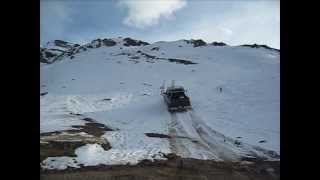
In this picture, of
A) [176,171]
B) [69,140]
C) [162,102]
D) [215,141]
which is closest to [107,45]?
[162,102]

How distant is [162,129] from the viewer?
81.9 feet

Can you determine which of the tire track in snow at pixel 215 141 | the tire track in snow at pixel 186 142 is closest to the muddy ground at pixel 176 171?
the tire track in snow at pixel 186 142

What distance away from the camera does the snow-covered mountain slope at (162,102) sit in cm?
1977

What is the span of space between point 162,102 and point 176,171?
20.0 meters

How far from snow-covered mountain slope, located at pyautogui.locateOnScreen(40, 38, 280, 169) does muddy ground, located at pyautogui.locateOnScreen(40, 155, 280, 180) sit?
40.4 inches

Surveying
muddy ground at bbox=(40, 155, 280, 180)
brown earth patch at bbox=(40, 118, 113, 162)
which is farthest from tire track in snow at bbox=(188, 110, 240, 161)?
brown earth patch at bbox=(40, 118, 113, 162)

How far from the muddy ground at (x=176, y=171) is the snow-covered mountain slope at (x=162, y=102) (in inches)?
40.4

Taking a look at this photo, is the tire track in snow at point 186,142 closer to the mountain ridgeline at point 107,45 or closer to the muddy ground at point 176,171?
the muddy ground at point 176,171

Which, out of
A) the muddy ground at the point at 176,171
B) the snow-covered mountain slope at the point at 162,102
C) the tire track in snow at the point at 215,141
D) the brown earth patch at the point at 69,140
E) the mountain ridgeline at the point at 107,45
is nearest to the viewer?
the muddy ground at the point at 176,171

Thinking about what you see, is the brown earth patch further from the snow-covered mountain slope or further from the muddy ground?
the muddy ground

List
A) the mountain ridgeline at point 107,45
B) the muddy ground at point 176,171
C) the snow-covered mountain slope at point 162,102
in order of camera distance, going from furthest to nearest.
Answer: the mountain ridgeline at point 107,45 < the snow-covered mountain slope at point 162,102 < the muddy ground at point 176,171
